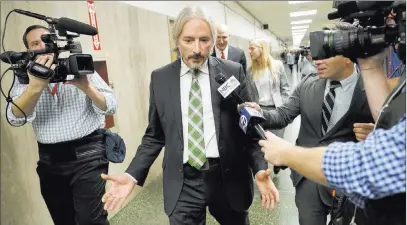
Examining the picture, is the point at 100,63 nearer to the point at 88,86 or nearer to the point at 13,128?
the point at 13,128

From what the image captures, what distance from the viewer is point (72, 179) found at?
5.50ft

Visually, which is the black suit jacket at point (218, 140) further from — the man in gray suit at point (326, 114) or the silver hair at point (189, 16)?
the man in gray suit at point (326, 114)

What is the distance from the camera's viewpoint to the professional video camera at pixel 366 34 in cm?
85

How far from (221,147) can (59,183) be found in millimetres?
902

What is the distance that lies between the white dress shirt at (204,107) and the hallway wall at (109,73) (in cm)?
109

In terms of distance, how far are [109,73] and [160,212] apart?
126 centimetres

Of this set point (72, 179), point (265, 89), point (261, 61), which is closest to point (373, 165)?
point (72, 179)

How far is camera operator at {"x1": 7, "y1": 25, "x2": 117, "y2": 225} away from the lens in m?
1.65

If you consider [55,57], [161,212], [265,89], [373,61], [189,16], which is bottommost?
[161,212]

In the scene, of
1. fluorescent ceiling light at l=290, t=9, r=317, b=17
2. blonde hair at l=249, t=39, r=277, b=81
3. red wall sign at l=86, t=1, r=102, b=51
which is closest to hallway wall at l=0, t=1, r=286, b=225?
red wall sign at l=86, t=1, r=102, b=51

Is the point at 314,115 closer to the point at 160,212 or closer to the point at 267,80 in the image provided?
the point at 267,80

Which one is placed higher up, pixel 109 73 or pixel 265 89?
pixel 109 73

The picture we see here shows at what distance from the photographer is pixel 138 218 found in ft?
8.75

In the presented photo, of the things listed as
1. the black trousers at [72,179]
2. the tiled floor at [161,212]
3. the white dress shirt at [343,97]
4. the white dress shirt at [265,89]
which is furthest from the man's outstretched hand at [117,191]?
the white dress shirt at [265,89]
